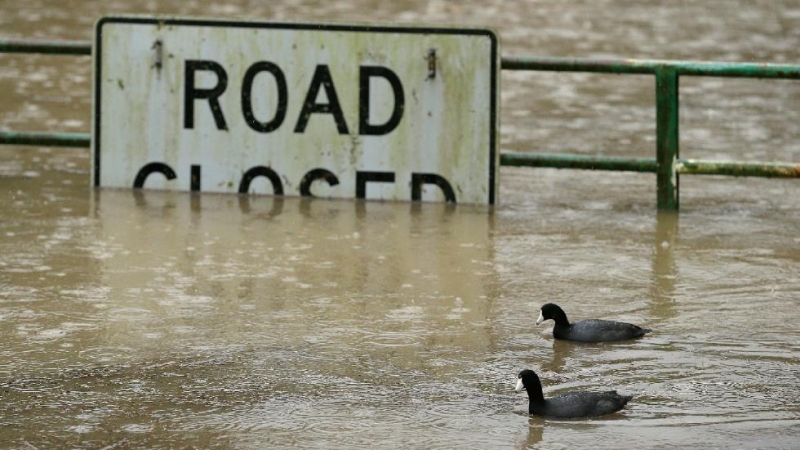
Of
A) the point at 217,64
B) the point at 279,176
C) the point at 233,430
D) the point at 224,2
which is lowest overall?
the point at 233,430

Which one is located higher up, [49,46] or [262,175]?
[49,46]

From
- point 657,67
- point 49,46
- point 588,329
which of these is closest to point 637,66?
point 657,67

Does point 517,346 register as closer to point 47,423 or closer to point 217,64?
point 47,423

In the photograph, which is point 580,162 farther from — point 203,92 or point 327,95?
point 203,92

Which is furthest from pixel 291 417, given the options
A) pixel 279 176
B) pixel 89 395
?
pixel 279 176

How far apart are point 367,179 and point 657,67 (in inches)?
69.1

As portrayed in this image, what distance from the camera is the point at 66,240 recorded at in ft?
26.9

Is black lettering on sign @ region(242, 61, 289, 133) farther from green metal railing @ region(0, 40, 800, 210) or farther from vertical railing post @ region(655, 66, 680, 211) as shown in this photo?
vertical railing post @ region(655, 66, 680, 211)

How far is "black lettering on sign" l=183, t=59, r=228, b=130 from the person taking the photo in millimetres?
9609

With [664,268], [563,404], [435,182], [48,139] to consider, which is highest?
[48,139]

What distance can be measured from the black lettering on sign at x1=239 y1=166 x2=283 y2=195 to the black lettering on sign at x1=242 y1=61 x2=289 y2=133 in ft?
0.75

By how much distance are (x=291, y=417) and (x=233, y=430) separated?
22cm

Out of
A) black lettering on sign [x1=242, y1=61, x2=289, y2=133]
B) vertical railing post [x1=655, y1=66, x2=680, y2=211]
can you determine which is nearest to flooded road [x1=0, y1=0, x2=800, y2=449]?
vertical railing post [x1=655, y1=66, x2=680, y2=211]

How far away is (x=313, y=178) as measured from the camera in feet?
→ 31.4
